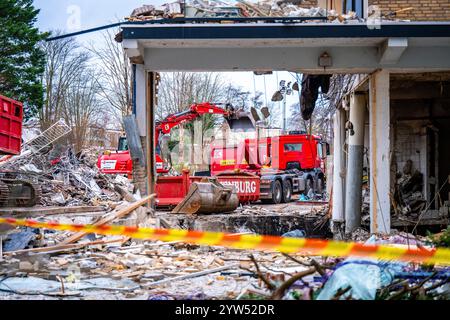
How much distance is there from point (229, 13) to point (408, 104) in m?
6.17

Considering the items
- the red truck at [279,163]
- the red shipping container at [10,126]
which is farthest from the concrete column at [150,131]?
the red truck at [279,163]

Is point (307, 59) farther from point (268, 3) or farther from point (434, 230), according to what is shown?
point (434, 230)

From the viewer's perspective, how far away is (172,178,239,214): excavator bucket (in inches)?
680

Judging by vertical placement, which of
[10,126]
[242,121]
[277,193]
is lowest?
[277,193]

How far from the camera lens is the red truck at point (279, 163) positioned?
2716cm

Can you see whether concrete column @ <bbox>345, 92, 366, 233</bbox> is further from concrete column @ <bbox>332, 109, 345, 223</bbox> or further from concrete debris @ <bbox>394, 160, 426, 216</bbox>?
concrete column @ <bbox>332, 109, 345, 223</bbox>

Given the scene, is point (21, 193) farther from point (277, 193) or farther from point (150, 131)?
point (277, 193)

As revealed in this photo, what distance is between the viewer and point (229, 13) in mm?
14055

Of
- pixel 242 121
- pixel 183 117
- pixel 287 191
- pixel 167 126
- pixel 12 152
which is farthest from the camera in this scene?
pixel 287 191

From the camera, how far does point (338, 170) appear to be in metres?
18.6

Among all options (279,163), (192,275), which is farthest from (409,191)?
(279,163)

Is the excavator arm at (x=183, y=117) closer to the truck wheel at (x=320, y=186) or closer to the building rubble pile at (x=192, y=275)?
the truck wheel at (x=320, y=186)

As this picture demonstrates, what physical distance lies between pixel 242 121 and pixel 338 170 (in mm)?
7391
